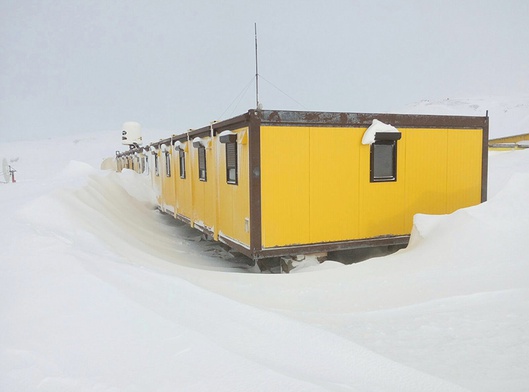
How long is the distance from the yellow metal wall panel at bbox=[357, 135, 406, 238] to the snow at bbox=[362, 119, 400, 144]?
22 centimetres

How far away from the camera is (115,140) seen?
75875mm

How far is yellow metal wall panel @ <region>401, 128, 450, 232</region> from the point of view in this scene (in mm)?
9297

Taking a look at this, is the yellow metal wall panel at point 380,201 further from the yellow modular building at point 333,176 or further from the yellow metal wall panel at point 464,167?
the yellow metal wall panel at point 464,167

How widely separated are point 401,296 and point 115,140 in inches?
3001

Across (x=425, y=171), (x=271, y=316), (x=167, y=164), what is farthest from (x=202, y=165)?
(x=271, y=316)

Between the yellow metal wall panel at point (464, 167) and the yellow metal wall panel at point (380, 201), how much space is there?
4.40 feet

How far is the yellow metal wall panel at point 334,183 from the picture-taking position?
8445 mm

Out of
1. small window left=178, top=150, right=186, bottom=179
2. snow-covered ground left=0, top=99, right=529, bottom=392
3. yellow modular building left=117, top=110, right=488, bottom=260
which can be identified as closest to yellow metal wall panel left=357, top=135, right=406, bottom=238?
yellow modular building left=117, top=110, right=488, bottom=260

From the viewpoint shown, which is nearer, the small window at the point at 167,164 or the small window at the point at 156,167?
the small window at the point at 167,164

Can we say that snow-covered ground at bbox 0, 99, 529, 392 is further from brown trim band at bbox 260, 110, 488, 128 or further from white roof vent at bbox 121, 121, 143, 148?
white roof vent at bbox 121, 121, 143, 148

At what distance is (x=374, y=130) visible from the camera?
8602 mm

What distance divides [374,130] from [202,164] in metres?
4.69

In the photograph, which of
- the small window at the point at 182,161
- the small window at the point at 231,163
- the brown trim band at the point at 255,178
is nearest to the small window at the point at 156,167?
the small window at the point at 182,161

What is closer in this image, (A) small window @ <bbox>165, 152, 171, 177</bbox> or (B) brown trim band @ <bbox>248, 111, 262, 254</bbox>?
(B) brown trim band @ <bbox>248, 111, 262, 254</bbox>
